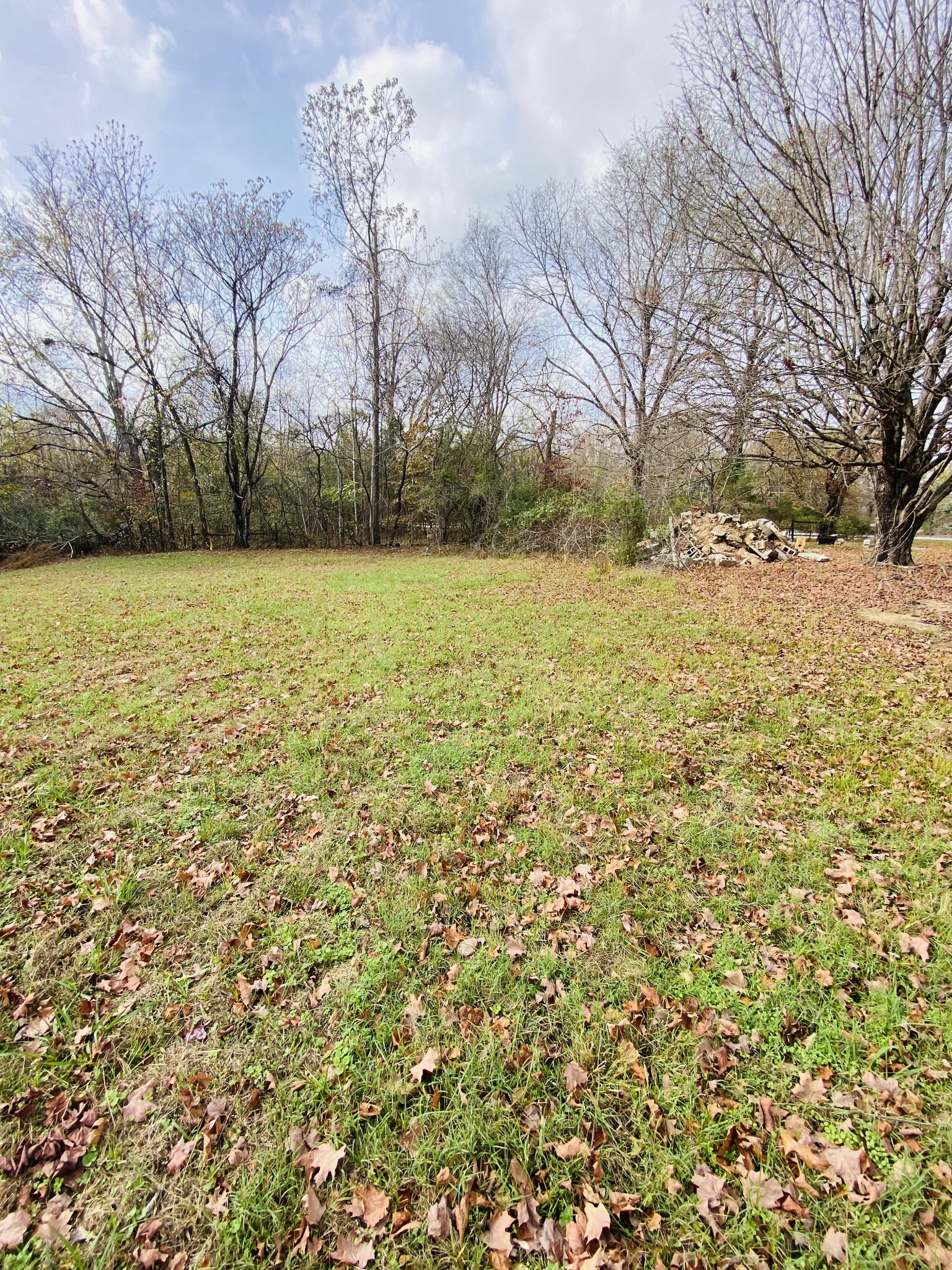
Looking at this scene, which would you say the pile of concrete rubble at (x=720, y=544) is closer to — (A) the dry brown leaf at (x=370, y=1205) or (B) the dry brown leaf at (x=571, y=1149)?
(B) the dry brown leaf at (x=571, y=1149)

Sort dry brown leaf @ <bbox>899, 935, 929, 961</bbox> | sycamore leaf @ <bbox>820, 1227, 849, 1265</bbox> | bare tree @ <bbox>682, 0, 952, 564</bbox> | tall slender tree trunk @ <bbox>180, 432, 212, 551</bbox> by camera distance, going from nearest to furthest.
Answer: sycamore leaf @ <bbox>820, 1227, 849, 1265</bbox> → dry brown leaf @ <bbox>899, 935, 929, 961</bbox> → bare tree @ <bbox>682, 0, 952, 564</bbox> → tall slender tree trunk @ <bbox>180, 432, 212, 551</bbox>

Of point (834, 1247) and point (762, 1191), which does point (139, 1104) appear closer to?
point (762, 1191)

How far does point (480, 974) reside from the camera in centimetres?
227

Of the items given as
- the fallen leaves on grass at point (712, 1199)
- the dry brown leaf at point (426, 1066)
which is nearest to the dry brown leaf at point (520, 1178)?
the dry brown leaf at point (426, 1066)

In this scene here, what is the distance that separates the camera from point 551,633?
23.1ft

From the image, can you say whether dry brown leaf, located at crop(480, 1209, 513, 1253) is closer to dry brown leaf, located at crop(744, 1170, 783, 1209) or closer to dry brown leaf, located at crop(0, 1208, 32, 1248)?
dry brown leaf, located at crop(744, 1170, 783, 1209)

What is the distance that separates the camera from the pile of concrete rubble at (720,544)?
508 inches

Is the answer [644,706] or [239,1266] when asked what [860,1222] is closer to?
[239,1266]

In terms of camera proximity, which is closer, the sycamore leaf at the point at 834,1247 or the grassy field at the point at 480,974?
the sycamore leaf at the point at 834,1247

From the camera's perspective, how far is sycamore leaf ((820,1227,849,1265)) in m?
1.39

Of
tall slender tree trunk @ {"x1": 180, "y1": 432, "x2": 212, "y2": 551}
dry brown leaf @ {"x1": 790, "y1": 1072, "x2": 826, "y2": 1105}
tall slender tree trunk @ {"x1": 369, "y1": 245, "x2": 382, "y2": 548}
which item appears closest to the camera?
dry brown leaf @ {"x1": 790, "y1": 1072, "x2": 826, "y2": 1105}

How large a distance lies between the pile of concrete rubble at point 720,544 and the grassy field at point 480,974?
8.45 m

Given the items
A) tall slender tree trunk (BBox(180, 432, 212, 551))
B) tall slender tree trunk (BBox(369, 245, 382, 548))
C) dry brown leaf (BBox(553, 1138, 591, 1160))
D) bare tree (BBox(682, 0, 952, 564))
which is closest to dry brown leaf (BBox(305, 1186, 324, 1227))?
dry brown leaf (BBox(553, 1138, 591, 1160))

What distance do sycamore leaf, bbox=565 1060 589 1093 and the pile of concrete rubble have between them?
40.2 feet
